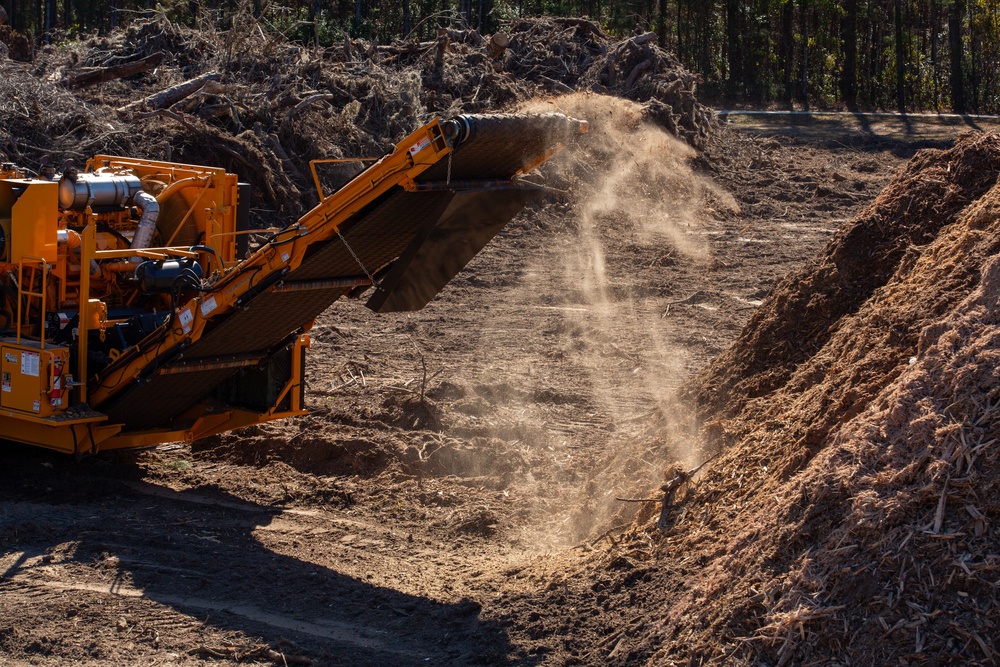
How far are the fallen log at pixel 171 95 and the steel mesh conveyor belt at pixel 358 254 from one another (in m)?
9.64

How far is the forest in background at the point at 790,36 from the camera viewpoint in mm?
31500

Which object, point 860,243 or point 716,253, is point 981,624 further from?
point 716,253

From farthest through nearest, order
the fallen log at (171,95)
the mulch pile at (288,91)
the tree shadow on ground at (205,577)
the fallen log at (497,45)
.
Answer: the fallen log at (497,45) < the fallen log at (171,95) < the mulch pile at (288,91) < the tree shadow on ground at (205,577)

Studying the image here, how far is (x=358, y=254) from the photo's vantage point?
23.8 ft

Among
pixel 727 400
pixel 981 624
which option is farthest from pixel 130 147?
pixel 981 624

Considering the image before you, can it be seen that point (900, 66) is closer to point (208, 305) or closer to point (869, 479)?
point (208, 305)

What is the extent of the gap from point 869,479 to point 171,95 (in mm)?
14892

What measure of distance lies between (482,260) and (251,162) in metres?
3.86

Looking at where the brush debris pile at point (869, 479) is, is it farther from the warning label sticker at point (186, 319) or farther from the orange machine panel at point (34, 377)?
the orange machine panel at point (34, 377)

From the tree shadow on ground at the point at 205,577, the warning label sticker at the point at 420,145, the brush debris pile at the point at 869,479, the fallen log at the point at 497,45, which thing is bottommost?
the tree shadow on ground at the point at 205,577

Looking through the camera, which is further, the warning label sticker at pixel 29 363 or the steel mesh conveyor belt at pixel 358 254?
Answer: the warning label sticker at pixel 29 363

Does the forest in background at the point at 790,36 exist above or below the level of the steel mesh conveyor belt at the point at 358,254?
above

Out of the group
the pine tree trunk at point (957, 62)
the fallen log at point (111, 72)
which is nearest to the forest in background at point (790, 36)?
the pine tree trunk at point (957, 62)

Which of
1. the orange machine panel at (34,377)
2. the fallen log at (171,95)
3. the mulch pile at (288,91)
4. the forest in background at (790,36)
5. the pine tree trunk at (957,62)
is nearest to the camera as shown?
the orange machine panel at (34,377)
